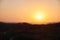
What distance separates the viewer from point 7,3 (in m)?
1.85

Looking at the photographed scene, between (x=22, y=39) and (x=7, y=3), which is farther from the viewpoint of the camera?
(x=7, y=3)

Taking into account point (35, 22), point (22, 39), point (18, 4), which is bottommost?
point (22, 39)

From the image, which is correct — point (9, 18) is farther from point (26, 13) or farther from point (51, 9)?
point (51, 9)

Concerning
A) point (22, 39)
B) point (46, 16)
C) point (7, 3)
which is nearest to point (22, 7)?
point (7, 3)

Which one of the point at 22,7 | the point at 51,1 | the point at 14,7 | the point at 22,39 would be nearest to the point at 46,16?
the point at 51,1

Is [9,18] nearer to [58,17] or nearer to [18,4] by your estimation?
[18,4]

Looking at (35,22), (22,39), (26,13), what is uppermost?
(26,13)

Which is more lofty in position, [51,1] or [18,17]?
[51,1]

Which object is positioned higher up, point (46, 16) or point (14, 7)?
point (14, 7)

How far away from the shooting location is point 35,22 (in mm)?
1866

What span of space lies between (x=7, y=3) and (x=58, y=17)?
2.81ft

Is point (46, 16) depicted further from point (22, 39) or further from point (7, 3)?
point (22, 39)

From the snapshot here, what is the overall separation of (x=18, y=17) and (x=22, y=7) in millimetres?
174

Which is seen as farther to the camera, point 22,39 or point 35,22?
point 35,22
